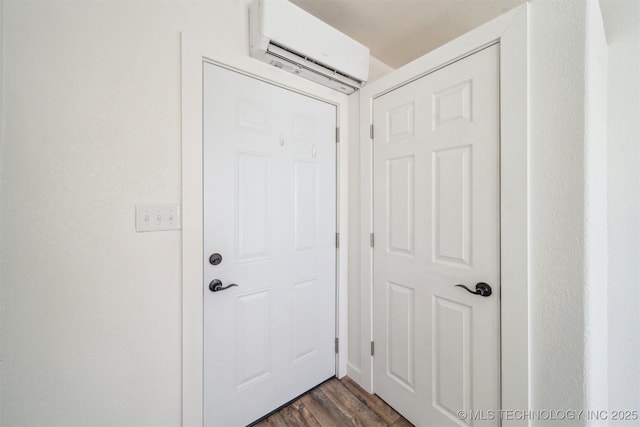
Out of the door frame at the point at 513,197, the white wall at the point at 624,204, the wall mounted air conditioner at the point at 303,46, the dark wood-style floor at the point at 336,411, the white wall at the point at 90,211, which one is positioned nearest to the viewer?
the white wall at the point at 90,211

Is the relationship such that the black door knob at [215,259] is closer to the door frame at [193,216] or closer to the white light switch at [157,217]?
the door frame at [193,216]

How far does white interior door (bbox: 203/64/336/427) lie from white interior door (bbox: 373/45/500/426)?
385 millimetres

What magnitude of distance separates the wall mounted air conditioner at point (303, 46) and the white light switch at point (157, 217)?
940mm

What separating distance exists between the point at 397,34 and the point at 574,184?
56.2 inches

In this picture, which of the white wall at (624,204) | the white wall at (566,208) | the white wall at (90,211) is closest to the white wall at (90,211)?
the white wall at (90,211)

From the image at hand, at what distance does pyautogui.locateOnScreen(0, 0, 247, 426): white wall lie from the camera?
2.75ft

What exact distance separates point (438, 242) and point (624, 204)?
32.8 inches

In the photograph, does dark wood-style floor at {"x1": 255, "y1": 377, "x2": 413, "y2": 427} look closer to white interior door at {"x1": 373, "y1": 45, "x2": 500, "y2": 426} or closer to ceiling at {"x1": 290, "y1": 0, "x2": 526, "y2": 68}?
white interior door at {"x1": 373, "y1": 45, "x2": 500, "y2": 426}

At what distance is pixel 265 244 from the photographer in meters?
1.39

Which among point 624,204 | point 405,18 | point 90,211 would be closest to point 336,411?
point 90,211

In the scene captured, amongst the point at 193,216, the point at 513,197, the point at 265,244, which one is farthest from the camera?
the point at 265,244

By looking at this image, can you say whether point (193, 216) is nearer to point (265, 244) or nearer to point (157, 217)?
point (157, 217)

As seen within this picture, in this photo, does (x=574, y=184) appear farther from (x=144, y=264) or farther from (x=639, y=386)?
(x=144, y=264)

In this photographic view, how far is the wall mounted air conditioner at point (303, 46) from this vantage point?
1.18 meters
